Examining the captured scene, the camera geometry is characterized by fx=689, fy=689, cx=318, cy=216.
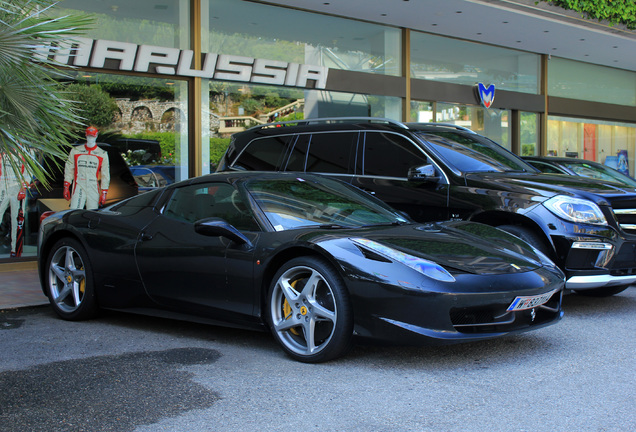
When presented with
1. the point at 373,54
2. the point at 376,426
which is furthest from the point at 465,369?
the point at 373,54

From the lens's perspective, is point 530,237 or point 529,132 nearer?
point 530,237

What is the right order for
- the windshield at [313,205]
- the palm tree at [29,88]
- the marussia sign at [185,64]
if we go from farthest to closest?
1. the marussia sign at [185,64]
2. the windshield at [313,205]
3. the palm tree at [29,88]

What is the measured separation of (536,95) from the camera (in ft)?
58.0

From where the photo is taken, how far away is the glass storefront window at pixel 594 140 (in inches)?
740

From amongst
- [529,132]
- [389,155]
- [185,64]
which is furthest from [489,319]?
[529,132]

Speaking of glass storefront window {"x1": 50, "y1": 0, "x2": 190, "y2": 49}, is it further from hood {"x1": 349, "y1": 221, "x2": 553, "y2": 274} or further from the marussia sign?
hood {"x1": 349, "y1": 221, "x2": 553, "y2": 274}

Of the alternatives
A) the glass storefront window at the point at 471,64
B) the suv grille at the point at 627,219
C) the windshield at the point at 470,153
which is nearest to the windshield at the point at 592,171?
the windshield at the point at 470,153

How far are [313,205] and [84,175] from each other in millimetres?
5398

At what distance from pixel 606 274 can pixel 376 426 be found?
11.5 feet

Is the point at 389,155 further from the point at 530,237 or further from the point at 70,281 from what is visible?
the point at 70,281

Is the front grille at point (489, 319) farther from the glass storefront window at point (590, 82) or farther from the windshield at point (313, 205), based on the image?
the glass storefront window at point (590, 82)

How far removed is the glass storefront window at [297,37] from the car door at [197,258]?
7.07 m

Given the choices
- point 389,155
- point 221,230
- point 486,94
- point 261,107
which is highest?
point 486,94

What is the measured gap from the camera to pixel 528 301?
4363 mm
